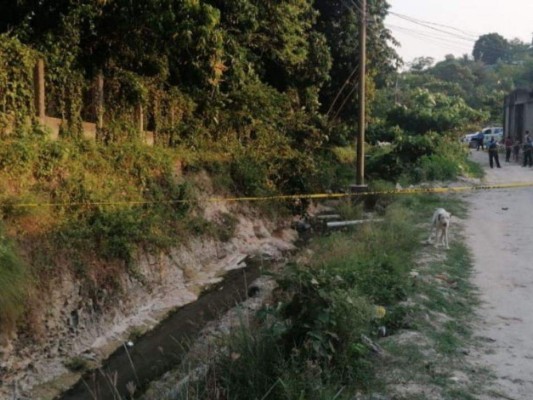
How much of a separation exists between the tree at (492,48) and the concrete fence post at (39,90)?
96.8m

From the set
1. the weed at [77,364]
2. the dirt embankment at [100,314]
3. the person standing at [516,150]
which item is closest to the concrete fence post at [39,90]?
the dirt embankment at [100,314]

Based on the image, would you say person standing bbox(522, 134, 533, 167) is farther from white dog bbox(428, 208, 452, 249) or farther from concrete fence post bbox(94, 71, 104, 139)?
concrete fence post bbox(94, 71, 104, 139)

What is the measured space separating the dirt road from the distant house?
16250mm

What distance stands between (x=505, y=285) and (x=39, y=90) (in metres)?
8.13

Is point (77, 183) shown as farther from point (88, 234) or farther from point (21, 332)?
point (21, 332)

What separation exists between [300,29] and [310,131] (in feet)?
11.9

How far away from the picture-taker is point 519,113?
3353cm

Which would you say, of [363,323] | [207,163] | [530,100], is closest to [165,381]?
[363,323]

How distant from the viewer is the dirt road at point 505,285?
5.39m

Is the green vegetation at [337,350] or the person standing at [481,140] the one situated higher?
the person standing at [481,140]

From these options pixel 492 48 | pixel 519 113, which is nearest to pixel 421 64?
pixel 492 48

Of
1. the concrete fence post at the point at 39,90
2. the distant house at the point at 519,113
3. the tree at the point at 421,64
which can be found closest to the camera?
the concrete fence post at the point at 39,90

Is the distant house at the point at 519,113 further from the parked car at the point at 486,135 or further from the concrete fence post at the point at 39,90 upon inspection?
the concrete fence post at the point at 39,90

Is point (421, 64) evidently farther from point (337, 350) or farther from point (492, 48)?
point (337, 350)
